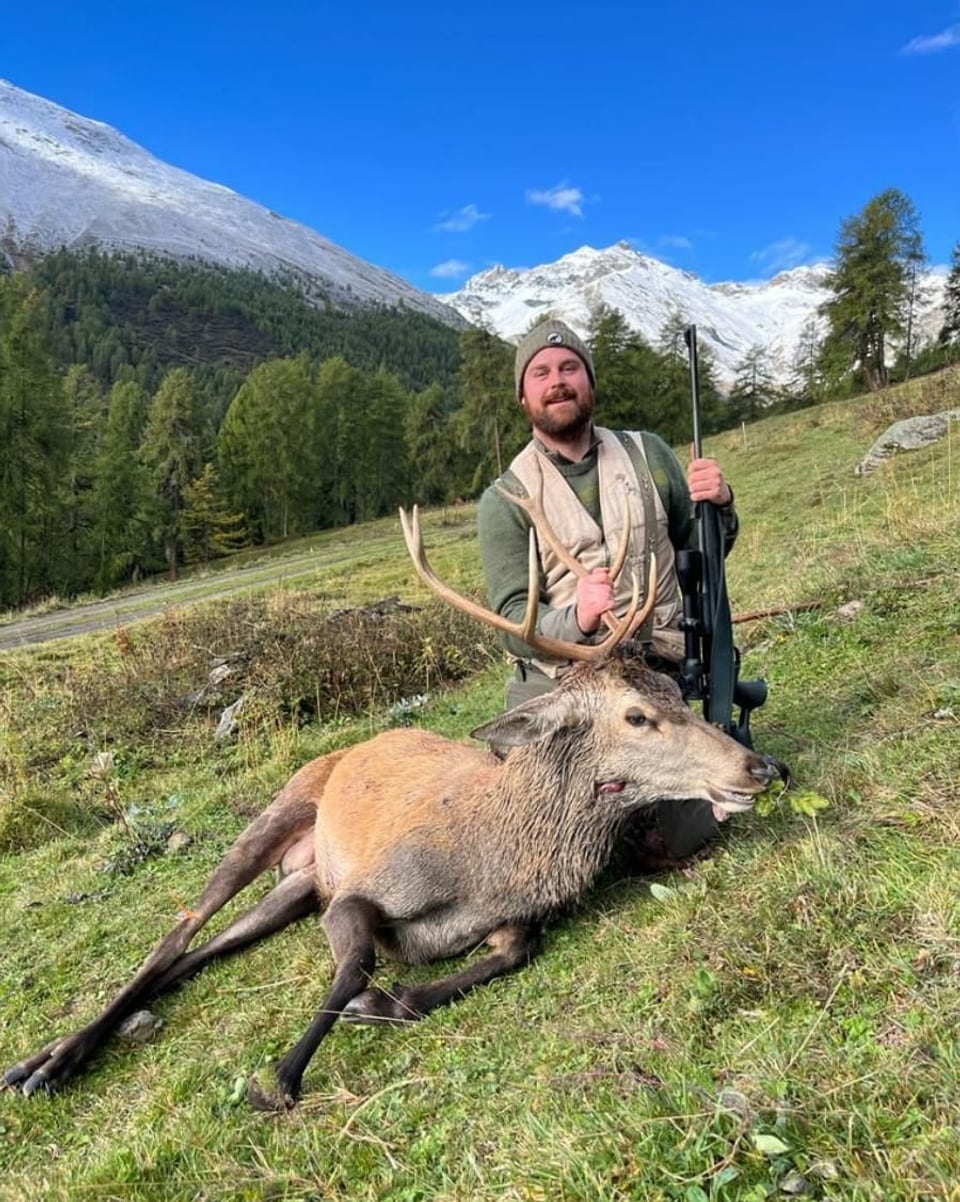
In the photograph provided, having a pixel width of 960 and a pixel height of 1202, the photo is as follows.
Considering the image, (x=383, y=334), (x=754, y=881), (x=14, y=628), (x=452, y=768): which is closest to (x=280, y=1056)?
(x=452, y=768)

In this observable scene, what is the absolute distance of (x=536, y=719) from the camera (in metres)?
3.76

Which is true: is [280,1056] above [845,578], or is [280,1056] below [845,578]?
below

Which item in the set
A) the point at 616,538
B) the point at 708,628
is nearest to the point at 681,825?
the point at 708,628

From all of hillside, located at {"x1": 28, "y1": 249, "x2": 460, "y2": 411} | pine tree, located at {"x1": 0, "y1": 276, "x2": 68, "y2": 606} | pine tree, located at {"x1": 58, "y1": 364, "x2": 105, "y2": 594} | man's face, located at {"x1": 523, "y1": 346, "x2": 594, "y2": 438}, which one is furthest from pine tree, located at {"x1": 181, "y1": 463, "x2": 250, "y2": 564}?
hillside, located at {"x1": 28, "y1": 249, "x2": 460, "y2": 411}

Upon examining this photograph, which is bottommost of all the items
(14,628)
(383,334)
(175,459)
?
(14,628)

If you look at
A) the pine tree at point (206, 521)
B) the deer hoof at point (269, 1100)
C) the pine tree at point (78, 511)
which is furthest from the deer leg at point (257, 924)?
the pine tree at point (206, 521)

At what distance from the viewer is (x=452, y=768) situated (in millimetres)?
4262

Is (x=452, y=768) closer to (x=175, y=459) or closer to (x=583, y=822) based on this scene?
(x=583, y=822)

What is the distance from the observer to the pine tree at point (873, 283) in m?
43.6

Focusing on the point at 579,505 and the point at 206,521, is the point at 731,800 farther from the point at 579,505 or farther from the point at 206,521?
the point at 206,521

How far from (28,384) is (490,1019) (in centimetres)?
4532

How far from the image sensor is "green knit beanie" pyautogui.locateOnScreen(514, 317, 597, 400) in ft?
15.5

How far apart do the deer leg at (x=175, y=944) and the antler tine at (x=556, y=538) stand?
2.22 m

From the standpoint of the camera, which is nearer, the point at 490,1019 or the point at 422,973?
the point at 490,1019
